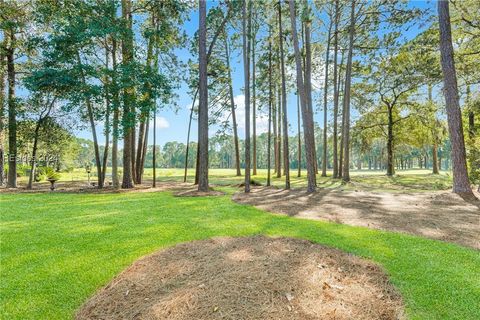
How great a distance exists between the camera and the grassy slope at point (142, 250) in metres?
2.73

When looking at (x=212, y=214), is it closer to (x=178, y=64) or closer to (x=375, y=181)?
(x=178, y=64)

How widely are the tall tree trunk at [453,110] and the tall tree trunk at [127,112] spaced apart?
39.1 feet

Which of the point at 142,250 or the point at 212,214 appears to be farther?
the point at 212,214

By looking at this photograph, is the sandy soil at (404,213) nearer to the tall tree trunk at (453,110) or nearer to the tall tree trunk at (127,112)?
the tall tree trunk at (453,110)

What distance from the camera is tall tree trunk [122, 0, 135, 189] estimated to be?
11617mm

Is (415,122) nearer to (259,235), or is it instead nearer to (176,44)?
(176,44)

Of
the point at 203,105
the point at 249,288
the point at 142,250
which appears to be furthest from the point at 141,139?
the point at 249,288

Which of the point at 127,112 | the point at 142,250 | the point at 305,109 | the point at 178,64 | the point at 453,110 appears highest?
the point at 178,64

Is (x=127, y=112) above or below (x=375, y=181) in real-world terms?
above

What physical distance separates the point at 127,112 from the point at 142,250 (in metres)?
9.16

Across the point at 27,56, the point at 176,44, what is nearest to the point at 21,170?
the point at 27,56

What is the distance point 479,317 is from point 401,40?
1664 cm

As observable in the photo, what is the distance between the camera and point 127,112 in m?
11.7

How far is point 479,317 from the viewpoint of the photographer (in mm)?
2424
